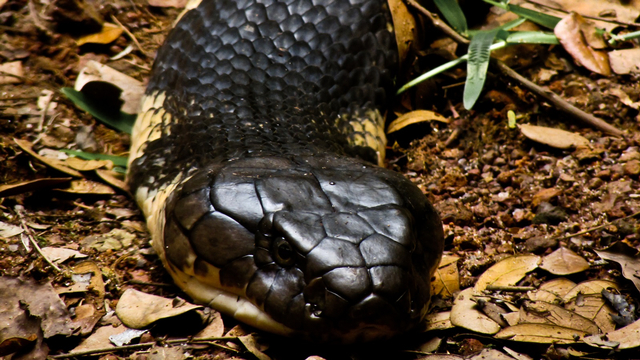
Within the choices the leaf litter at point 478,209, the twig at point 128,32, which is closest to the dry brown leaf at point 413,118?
the leaf litter at point 478,209

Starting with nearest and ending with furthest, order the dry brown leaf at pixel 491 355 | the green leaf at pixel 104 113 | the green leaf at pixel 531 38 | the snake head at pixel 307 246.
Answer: the snake head at pixel 307 246 → the dry brown leaf at pixel 491 355 → the green leaf at pixel 104 113 → the green leaf at pixel 531 38

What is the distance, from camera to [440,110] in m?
3.79

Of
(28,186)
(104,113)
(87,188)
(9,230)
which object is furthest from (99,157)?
(9,230)

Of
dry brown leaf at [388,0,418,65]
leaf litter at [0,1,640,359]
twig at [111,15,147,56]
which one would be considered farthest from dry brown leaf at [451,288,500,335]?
twig at [111,15,147,56]

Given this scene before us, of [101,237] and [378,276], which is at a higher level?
[378,276]

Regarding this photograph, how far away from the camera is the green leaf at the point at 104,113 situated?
3.52m

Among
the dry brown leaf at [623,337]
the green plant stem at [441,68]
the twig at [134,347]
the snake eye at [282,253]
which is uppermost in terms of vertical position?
the green plant stem at [441,68]

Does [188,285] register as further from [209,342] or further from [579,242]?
[579,242]

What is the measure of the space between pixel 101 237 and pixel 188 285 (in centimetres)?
68

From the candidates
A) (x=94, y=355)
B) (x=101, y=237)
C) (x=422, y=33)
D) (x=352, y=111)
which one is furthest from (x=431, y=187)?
(x=94, y=355)

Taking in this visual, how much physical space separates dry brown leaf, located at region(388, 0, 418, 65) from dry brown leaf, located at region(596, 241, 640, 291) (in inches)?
64.0

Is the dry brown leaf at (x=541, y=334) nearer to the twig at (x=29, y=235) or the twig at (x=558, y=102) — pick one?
the twig at (x=558, y=102)

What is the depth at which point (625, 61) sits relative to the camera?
364 centimetres

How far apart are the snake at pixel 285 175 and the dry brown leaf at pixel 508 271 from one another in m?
0.33
